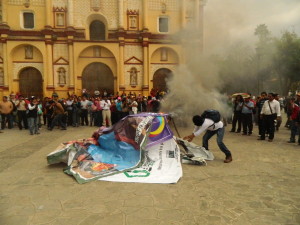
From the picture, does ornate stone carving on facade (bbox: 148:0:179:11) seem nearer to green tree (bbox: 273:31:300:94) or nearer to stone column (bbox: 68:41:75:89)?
stone column (bbox: 68:41:75:89)

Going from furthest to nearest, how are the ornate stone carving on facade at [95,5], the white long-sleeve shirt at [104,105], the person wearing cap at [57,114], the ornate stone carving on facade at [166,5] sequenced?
the ornate stone carving on facade at [166,5]
the ornate stone carving on facade at [95,5]
the white long-sleeve shirt at [104,105]
the person wearing cap at [57,114]

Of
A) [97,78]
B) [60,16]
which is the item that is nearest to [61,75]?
[97,78]

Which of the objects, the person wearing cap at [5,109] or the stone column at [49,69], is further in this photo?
the stone column at [49,69]

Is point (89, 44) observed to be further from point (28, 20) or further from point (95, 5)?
point (28, 20)

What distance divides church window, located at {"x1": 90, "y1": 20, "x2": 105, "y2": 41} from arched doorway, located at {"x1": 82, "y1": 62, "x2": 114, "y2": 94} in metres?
3.05

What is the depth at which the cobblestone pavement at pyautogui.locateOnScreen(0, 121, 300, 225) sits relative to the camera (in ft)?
10.3

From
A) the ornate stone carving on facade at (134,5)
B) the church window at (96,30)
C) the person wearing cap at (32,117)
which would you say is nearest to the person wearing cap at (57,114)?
the person wearing cap at (32,117)

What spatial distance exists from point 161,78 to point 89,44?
320 inches

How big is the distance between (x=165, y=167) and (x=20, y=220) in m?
2.93

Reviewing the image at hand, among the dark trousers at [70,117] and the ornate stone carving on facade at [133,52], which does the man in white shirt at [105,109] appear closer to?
the dark trousers at [70,117]

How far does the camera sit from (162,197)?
3768 mm

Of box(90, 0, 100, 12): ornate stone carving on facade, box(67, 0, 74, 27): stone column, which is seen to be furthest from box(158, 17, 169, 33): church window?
box(67, 0, 74, 27): stone column

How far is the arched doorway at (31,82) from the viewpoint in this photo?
72.2 feet

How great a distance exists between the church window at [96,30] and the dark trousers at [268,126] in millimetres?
19770
